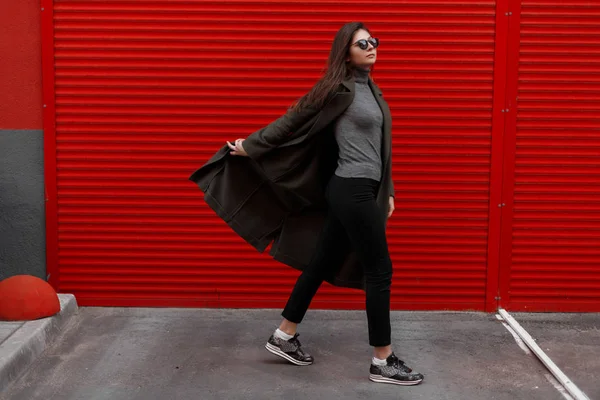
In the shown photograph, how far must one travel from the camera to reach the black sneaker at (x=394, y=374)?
509 centimetres

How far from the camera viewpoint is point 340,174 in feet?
16.8

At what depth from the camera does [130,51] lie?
6.45 m

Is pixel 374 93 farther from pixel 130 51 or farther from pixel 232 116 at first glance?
pixel 130 51

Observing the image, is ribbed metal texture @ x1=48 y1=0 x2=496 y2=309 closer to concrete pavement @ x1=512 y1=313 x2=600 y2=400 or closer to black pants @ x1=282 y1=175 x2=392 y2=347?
concrete pavement @ x1=512 y1=313 x2=600 y2=400

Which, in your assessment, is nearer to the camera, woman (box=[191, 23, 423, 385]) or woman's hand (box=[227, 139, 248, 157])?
woman (box=[191, 23, 423, 385])

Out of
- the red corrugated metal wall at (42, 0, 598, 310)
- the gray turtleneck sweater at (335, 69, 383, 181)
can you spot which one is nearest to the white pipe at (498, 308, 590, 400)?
the red corrugated metal wall at (42, 0, 598, 310)

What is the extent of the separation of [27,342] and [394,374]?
2.21m

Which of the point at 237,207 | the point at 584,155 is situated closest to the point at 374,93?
the point at 237,207

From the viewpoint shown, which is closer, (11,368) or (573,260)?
(11,368)

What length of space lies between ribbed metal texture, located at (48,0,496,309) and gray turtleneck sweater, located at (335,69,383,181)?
136 cm

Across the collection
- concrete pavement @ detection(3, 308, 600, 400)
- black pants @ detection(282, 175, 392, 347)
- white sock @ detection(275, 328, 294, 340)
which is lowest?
concrete pavement @ detection(3, 308, 600, 400)

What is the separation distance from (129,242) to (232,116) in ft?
3.93

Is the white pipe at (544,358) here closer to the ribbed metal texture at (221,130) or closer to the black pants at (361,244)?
the ribbed metal texture at (221,130)

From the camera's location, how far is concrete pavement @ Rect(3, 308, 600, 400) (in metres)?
4.97
